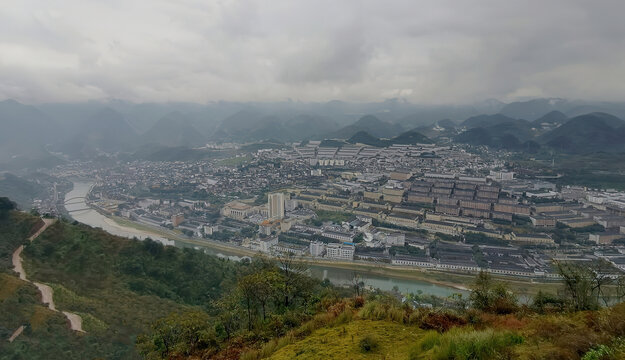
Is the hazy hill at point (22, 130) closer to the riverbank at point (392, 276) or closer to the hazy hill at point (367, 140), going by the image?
the hazy hill at point (367, 140)

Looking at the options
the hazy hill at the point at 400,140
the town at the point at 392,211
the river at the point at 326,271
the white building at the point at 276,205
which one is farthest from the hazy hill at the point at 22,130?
the white building at the point at 276,205

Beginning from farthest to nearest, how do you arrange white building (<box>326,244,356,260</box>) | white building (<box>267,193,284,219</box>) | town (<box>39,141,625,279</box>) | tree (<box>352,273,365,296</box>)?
white building (<box>267,193,284,219</box>) → white building (<box>326,244,356,260</box>) → town (<box>39,141,625,279</box>) → tree (<box>352,273,365,296</box>)

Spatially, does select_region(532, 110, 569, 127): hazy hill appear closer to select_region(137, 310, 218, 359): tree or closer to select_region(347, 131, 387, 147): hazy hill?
select_region(347, 131, 387, 147): hazy hill

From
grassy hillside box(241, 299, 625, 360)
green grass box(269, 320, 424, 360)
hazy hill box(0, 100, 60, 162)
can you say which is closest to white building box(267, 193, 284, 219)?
grassy hillside box(241, 299, 625, 360)

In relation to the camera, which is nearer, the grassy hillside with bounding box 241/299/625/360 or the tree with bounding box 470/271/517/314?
the grassy hillside with bounding box 241/299/625/360

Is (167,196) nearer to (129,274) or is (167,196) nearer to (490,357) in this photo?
(129,274)

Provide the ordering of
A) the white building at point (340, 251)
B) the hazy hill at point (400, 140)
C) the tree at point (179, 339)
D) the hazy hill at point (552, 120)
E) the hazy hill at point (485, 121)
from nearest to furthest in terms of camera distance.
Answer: the tree at point (179, 339) < the white building at point (340, 251) < the hazy hill at point (400, 140) < the hazy hill at point (552, 120) < the hazy hill at point (485, 121)
